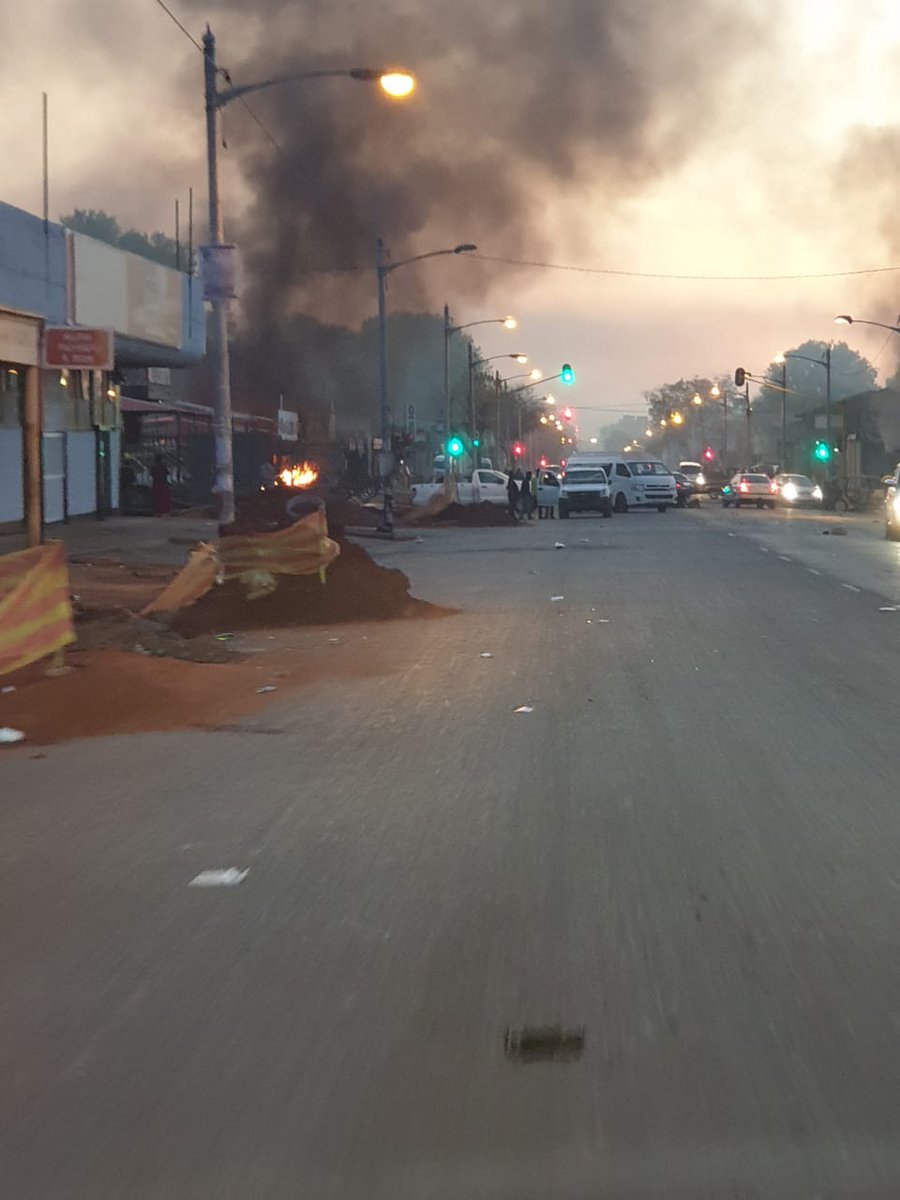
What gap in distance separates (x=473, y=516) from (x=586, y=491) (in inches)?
276

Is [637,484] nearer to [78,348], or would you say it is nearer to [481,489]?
[481,489]

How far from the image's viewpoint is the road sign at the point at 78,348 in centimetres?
2594

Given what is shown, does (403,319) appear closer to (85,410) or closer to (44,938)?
(85,410)

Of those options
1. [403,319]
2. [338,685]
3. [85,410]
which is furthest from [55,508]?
[403,319]

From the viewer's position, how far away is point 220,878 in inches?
246

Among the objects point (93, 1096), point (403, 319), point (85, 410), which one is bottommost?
point (93, 1096)

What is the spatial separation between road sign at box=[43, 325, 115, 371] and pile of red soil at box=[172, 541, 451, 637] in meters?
9.31

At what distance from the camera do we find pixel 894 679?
39.4 ft

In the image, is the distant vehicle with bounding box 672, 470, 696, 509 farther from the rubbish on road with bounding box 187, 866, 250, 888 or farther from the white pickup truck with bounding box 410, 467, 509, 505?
the rubbish on road with bounding box 187, 866, 250, 888

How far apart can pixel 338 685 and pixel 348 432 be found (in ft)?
292

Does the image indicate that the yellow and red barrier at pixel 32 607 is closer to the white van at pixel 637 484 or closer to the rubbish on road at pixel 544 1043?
the rubbish on road at pixel 544 1043

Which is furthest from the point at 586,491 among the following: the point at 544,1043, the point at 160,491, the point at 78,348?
the point at 544,1043

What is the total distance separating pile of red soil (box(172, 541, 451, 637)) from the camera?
16.6m

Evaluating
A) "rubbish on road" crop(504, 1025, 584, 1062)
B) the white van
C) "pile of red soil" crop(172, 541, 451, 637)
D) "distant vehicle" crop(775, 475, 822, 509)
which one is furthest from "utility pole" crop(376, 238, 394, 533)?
"rubbish on road" crop(504, 1025, 584, 1062)
